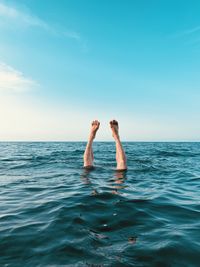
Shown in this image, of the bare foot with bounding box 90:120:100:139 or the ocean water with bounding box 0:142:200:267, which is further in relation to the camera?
the bare foot with bounding box 90:120:100:139

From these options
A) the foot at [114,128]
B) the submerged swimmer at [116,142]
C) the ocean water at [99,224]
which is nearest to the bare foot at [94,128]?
the submerged swimmer at [116,142]

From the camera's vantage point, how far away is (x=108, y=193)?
21.5ft

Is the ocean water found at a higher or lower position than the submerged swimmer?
lower

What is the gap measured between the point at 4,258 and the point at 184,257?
2.22 m

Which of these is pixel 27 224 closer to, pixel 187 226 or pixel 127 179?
pixel 187 226

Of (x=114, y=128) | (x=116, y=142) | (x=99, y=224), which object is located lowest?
(x=99, y=224)

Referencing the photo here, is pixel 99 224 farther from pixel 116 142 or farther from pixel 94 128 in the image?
pixel 94 128

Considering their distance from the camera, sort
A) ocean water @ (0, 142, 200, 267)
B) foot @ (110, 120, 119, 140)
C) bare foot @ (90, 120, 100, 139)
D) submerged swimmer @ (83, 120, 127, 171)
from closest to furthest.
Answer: ocean water @ (0, 142, 200, 267) → submerged swimmer @ (83, 120, 127, 171) → foot @ (110, 120, 119, 140) → bare foot @ (90, 120, 100, 139)

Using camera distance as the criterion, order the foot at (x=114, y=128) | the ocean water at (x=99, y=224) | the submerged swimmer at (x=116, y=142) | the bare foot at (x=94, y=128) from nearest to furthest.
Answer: the ocean water at (x=99, y=224)
the submerged swimmer at (x=116, y=142)
the foot at (x=114, y=128)
the bare foot at (x=94, y=128)

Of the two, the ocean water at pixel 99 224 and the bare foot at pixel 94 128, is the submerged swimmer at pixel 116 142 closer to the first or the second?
the bare foot at pixel 94 128

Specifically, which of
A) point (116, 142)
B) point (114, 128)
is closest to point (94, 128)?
point (114, 128)

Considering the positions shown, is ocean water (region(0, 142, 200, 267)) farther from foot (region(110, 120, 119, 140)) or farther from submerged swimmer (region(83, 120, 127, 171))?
foot (region(110, 120, 119, 140))

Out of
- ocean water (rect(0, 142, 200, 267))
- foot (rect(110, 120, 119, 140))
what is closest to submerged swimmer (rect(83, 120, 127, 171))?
foot (rect(110, 120, 119, 140))

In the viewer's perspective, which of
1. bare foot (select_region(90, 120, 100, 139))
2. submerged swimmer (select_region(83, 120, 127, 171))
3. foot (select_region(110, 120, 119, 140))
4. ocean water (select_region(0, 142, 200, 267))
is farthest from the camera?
bare foot (select_region(90, 120, 100, 139))
